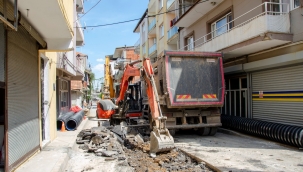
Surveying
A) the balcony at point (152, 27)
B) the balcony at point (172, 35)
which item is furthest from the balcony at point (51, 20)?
the balcony at point (152, 27)

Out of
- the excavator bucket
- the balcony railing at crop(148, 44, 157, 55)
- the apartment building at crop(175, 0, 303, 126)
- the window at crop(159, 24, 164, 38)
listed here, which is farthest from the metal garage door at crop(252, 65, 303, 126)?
the balcony railing at crop(148, 44, 157, 55)

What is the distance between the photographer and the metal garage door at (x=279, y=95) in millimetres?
8844

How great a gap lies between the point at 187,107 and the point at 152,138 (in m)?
2.68

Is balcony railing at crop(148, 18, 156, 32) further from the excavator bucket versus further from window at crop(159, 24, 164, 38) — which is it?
the excavator bucket

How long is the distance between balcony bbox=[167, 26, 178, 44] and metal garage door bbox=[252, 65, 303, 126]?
1023cm

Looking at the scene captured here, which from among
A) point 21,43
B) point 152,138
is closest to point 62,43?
point 21,43

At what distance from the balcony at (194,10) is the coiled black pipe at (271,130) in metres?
6.29

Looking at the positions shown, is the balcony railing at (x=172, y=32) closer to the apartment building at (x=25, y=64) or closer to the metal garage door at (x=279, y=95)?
the metal garage door at (x=279, y=95)

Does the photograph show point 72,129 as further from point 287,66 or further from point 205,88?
point 287,66

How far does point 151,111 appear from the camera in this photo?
8125mm

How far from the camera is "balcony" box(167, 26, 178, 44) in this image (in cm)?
2039

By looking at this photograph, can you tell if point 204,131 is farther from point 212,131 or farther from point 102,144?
point 102,144

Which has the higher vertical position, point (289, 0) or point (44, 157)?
point (289, 0)

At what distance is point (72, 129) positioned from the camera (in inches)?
427
